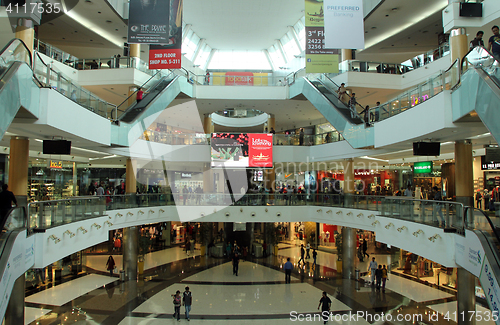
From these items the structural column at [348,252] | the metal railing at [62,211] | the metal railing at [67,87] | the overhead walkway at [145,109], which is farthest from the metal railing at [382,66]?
the metal railing at [62,211]

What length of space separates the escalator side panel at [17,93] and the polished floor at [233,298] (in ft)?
26.4

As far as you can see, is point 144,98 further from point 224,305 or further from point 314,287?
point 314,287

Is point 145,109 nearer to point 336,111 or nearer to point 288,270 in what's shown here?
point 336,111

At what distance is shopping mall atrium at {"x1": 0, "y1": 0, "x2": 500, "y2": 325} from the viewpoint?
8.27 m

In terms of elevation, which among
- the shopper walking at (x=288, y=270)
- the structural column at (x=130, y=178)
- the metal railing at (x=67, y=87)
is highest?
the metal railing at (x=67, y=87)

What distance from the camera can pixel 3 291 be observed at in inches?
208

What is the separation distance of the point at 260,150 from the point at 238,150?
1.41 m

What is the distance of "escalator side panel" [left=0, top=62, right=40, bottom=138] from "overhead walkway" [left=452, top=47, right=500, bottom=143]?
315 inches

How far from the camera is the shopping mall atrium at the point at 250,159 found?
827 cm

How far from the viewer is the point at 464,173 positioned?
10.9m

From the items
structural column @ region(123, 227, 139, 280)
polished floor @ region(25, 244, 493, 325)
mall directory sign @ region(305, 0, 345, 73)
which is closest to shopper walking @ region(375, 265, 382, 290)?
polished floor @ region(25, 244, 493, 325)

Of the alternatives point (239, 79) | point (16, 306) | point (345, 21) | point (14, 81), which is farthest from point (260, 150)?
point (14, 81)

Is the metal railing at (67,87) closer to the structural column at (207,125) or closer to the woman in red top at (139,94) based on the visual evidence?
the woman in red top at (139,94)

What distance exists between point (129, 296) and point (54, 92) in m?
9.63
